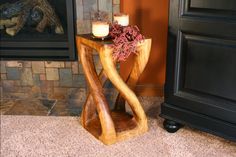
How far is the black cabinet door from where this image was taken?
1.50 m

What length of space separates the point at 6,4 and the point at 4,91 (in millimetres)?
638

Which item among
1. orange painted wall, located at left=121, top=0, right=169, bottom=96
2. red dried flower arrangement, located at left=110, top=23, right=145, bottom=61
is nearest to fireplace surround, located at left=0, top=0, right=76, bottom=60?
orange painted wall, located at left=121, top=0, right=169, bottom=96

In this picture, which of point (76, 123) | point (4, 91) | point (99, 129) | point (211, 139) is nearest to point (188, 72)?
point (211, 139)

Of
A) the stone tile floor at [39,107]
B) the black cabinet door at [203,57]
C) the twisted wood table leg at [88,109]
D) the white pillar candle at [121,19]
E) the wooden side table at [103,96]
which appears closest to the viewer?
the black cabinet door at [203,57]

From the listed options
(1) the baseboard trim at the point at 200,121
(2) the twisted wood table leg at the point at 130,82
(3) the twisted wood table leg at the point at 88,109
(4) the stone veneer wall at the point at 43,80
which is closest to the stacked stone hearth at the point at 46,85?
(4) the stone veneer wall at the point at 43,80

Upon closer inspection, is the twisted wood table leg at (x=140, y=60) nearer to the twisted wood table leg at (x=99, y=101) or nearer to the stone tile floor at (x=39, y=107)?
the twisted wood table leg at (x=99, y=101)

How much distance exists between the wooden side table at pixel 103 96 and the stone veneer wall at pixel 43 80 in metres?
0.36

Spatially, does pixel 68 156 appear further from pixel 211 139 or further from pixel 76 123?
pixel 211 139

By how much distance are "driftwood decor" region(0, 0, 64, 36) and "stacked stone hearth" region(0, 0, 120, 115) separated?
259 mm

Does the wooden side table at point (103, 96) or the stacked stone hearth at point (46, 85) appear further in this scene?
the stacked stone hearth at point (46, 85)

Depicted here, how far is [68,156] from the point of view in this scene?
1.62 meters

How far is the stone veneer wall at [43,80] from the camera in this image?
2217 mm

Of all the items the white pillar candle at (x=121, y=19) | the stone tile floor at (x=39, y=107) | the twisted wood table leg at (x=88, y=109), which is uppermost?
the white pillar candle at (x=121, y=19)

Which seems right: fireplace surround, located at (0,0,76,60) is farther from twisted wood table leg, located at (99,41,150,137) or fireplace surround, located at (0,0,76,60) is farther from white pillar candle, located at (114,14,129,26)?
twisted wood table leg, located at (99,41,150,137)
